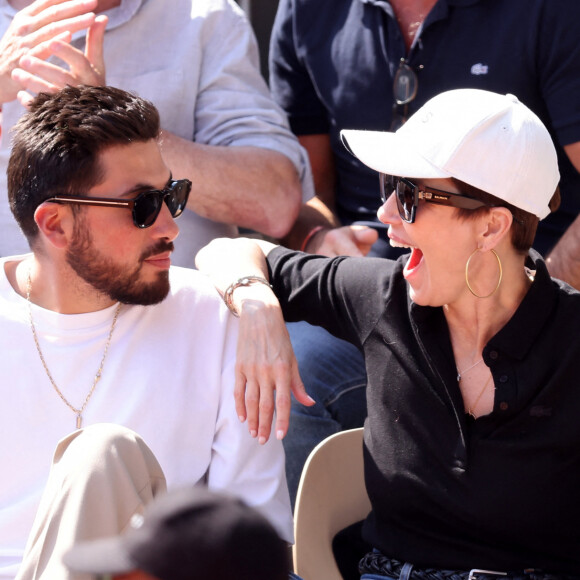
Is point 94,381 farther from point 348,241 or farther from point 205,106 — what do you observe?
point 205,106

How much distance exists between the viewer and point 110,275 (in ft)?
8.13

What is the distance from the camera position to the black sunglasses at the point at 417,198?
2.21m

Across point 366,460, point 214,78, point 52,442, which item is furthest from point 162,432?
point 214,78

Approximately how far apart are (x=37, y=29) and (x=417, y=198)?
158 cm

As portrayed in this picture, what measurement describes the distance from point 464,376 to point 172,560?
4.23 ft

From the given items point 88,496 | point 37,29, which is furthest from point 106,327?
point 37,29

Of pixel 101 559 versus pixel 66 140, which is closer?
pixel 101 559

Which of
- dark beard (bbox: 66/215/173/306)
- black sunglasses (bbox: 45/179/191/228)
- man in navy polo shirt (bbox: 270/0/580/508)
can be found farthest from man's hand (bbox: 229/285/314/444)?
man in navy polo shirt (bbox: 270/0/580/508)

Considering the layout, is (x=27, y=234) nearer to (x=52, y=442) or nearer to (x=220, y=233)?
(x=52, y=442)

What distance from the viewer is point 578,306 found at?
225 centimetres

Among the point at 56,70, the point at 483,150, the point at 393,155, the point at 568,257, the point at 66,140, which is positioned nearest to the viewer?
the point at 483,150

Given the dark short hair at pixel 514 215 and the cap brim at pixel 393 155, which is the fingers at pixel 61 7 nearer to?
the cap brim at pixel 393 155

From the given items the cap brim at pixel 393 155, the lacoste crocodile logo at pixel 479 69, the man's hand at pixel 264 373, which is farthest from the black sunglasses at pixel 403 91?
the man's hand at pixel 264 373

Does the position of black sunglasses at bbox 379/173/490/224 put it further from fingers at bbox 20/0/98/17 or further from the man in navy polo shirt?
fingers at bbox 20/0/98/17
